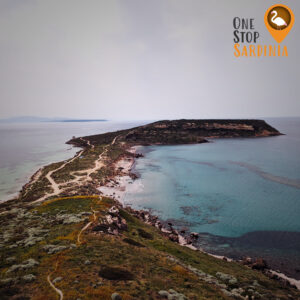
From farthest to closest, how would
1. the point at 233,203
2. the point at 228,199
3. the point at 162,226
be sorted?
1. the point at 228,199
2. the point at 233,203
3. the point at 162,226

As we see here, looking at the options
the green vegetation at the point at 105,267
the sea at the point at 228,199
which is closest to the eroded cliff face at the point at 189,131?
the sea at the point at 228,199

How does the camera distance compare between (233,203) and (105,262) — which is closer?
(105,262)

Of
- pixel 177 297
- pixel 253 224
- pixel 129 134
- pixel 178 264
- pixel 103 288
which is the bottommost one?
pixel 253 224

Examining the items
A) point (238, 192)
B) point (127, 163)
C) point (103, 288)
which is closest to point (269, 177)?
point (238, 192)

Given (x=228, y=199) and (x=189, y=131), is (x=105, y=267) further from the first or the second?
(x=189, y=131)

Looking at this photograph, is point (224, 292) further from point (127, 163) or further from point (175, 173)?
point (127, 163)

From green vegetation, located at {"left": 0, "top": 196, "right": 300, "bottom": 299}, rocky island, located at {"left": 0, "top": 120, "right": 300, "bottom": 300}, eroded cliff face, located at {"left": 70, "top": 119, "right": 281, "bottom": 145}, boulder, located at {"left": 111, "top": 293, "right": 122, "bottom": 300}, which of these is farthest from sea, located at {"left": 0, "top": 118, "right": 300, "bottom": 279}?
eroded cliff face, located at {"left": 70, "top": 119, "right": 281, "bottom": 145}

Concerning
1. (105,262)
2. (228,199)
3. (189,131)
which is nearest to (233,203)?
(228,199)
